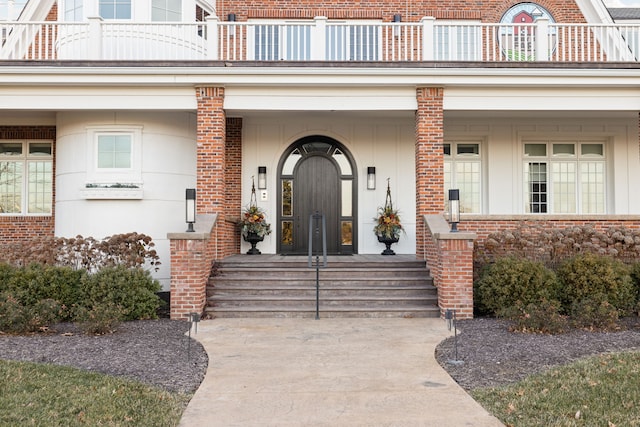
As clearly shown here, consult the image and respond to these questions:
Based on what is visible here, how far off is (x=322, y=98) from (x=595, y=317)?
6075mm

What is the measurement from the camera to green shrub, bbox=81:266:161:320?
26.9ft

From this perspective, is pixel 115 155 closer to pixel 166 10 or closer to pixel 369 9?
pixel 166 10

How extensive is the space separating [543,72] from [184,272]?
7.59 metres

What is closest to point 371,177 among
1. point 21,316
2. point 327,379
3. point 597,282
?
point 597,282

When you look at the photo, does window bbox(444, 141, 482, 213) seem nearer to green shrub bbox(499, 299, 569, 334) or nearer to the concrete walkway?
green shrub bbox(499, 299, 569, 334)

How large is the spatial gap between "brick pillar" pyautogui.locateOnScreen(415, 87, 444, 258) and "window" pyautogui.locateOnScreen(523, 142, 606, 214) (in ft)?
12.5

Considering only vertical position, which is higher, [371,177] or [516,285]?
[371,177]

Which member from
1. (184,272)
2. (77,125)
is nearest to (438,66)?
(184,272)

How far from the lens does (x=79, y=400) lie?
172 inches

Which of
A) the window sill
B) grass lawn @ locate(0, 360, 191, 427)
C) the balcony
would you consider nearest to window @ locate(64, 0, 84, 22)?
the balcony

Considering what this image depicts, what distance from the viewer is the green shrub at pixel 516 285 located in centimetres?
827

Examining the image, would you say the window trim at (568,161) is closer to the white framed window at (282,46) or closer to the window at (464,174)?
the window at (464,174)

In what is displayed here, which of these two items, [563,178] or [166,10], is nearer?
[166,10]

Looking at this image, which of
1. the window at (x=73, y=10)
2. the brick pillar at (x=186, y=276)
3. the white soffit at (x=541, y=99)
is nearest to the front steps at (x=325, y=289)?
the brick pillar at (x=186, y=276)
